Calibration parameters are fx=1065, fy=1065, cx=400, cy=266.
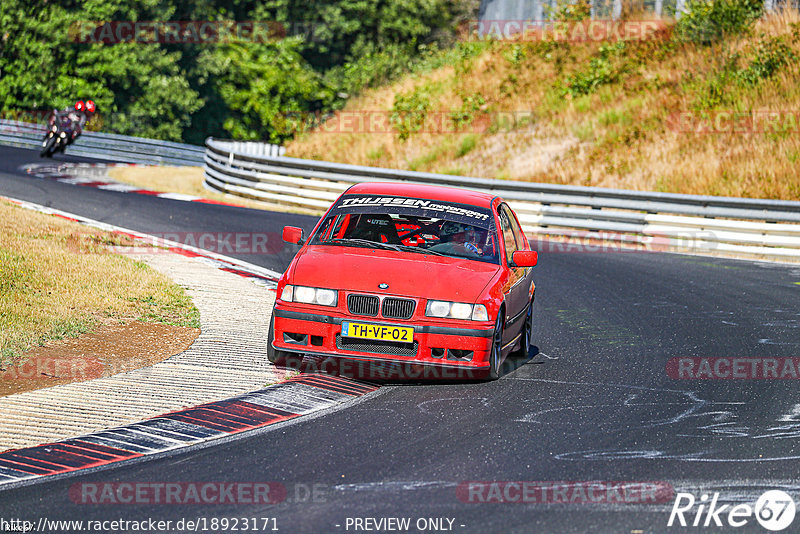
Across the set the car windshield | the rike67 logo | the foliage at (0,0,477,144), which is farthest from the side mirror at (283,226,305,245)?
the foliage at (0,0,477,144)

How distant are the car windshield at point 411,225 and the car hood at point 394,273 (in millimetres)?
354

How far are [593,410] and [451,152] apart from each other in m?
→ 21.7

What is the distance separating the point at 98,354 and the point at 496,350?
336 centimetres

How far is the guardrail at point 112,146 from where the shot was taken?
124 ft

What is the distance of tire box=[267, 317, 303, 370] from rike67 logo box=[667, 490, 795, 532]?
3.69 metres

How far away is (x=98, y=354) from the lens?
29.6 ft

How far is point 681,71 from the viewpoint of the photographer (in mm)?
29500

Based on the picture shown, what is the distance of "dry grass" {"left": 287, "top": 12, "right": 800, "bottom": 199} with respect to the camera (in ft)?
81.1

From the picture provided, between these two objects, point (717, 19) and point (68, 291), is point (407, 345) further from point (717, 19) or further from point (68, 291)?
point (717, 19)

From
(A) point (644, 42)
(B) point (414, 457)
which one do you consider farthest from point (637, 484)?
(A) point (644, 42)

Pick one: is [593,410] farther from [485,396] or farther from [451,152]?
[451,152]

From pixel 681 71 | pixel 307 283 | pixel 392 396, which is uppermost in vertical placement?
pixel 681 71

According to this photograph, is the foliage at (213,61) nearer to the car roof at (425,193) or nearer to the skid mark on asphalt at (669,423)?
the car roof at (425,193)

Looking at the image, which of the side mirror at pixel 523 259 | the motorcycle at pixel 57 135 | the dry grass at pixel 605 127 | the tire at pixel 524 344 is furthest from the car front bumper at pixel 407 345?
Result: the motorcycle at pixel 57 135
